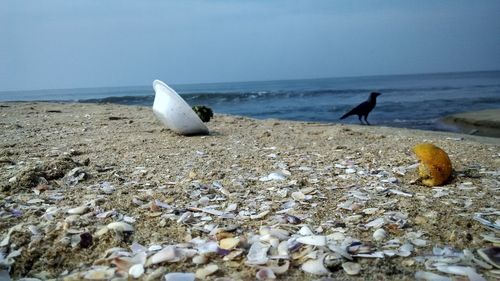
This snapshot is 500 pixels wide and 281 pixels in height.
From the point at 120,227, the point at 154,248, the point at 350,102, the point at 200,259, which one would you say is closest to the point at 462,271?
the point at 200,259

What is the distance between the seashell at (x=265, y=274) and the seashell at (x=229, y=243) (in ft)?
0.83

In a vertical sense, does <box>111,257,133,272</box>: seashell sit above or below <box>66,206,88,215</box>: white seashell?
below

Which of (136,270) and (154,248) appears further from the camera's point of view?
(154,248)

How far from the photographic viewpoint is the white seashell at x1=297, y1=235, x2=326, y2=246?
1.86m

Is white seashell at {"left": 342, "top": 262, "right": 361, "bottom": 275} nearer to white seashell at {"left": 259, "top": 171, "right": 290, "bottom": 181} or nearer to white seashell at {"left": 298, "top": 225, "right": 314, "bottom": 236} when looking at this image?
white seashell at {"left": 298, "top": 225, "right": 314, "bottom": 236}

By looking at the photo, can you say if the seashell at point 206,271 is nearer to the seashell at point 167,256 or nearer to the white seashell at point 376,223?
the seashell at point 167,256

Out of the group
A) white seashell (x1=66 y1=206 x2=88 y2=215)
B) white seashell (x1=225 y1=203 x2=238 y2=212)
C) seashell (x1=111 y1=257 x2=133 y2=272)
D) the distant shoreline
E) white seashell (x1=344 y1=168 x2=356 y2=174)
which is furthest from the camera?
the distant shoreline

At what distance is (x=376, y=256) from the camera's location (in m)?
1.76

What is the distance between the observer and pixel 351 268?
166cm

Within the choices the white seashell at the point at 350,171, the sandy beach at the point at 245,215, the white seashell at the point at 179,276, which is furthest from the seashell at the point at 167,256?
the white seashell at the point at 350,171

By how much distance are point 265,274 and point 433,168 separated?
187cm

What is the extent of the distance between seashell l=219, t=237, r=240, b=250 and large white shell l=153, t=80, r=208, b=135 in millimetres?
3558

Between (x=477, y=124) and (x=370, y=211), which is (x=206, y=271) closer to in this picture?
(x=370, y=211)

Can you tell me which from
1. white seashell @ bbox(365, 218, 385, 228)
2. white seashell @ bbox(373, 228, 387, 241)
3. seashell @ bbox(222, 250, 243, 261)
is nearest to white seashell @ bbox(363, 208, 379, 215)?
white seashell @ bbox(365, 218, 385, 228)
